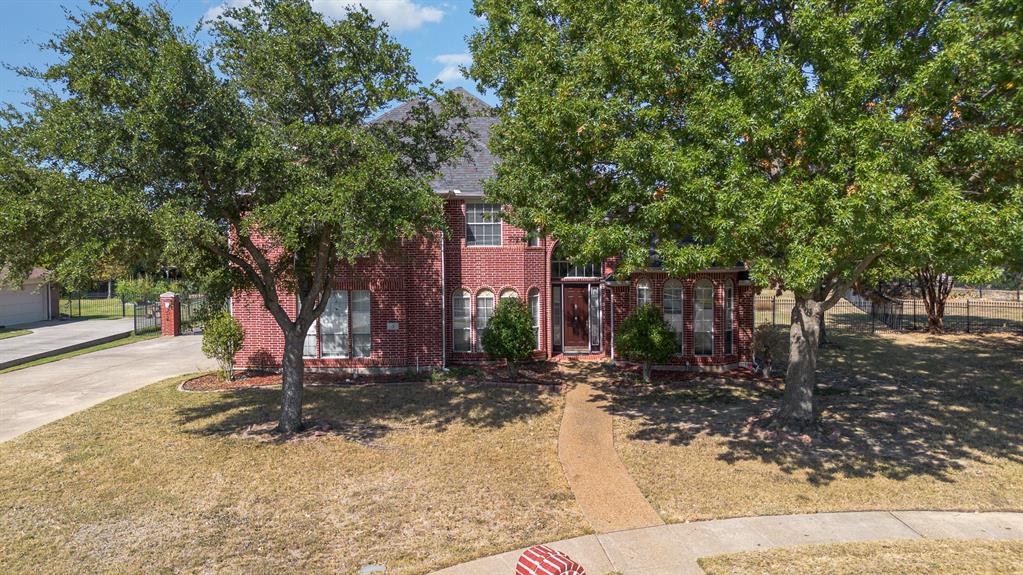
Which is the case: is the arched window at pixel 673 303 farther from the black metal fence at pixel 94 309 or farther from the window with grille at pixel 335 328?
the black metal fence at pixel 94 309

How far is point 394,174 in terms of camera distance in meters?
9.68

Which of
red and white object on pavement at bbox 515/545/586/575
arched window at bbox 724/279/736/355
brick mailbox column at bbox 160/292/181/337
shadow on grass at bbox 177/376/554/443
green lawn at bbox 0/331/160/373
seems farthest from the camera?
brick mailbox column at bbox 160/292/181/337

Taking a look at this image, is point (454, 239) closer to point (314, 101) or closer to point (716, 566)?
point (314, 101)

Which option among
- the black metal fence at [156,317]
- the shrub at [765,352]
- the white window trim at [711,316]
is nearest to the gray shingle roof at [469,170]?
the white window trim at [711,316]

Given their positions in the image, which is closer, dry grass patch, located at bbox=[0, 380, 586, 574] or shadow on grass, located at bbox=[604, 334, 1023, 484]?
dry grass patch, located at bbox=[0, 380, 586, 574]

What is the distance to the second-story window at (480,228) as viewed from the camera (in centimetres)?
1706

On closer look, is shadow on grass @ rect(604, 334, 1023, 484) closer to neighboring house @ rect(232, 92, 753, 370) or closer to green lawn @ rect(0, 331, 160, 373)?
neighboring house @ rect(232, 92, 753, 370)

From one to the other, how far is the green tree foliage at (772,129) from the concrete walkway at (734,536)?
3005 millimetres


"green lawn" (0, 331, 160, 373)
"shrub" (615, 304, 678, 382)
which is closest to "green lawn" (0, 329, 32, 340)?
"green lawn" (0, 331, 160, 373)

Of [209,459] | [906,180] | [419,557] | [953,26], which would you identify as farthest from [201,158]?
[953,26]

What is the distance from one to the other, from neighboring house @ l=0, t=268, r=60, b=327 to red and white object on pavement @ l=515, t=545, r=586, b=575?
31.8 metres

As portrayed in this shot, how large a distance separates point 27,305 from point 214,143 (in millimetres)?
30633

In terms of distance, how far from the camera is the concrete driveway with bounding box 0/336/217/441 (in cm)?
1235

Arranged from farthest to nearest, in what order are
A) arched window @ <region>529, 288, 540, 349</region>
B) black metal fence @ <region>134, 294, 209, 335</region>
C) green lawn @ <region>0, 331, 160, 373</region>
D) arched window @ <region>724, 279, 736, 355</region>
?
black metal fence @ <region>134, 294, 209, 335</region>
green lawn @ <region>0, 331, 160, 373</region>
arched window @ <region>529, 288, 540, 349</region>
arched window @ <region>724, 279, 736, 355</region>
